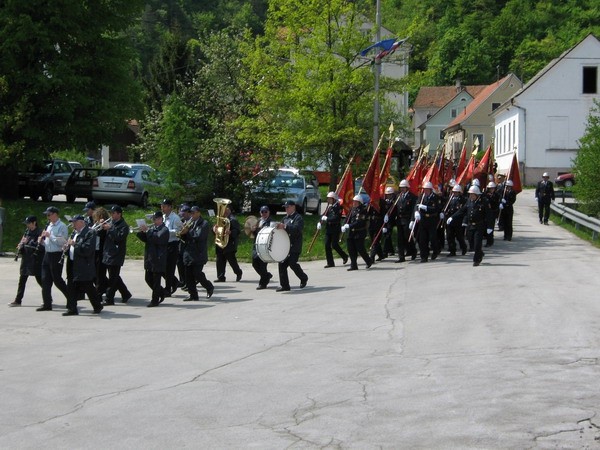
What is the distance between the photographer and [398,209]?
23109 mm

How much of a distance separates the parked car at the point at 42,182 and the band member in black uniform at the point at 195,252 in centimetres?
2037

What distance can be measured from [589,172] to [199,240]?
714 inches

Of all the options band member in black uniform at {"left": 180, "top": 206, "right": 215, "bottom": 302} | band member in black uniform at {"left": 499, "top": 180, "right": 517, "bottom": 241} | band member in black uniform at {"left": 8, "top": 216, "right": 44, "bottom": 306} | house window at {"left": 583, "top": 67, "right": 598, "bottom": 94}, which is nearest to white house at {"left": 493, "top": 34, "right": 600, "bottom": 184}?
house window at {"left": 583, "top": 67, "right": 598, "bottom": 94}

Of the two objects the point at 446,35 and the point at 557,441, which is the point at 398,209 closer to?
the point at 557,441

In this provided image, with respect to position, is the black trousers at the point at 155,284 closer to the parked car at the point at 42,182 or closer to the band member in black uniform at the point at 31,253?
the band member in black uniform at the point at 31,253

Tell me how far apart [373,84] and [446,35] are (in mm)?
90525

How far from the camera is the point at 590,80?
63.2 meters

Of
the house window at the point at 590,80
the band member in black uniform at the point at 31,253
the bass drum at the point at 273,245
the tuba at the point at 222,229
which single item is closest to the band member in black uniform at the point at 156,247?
the band member in black uniform at the point at 31,253

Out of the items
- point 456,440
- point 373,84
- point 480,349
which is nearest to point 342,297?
point 480,349

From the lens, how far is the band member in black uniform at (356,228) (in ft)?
69.9

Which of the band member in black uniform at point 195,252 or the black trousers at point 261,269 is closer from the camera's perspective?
the band member in black uniform at point 195,252

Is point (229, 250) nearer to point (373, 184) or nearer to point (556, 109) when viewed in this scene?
point (373, 184)

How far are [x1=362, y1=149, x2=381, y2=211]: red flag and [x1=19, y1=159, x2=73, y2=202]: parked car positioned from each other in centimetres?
1653

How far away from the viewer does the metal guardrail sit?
1057 inches
